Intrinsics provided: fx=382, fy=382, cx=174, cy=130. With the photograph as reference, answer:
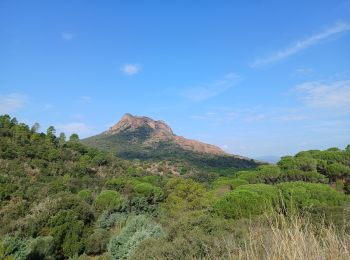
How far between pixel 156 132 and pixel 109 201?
8337 centimetres

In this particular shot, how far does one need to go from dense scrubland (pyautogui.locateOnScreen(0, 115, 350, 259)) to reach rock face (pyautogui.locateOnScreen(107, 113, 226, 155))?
5318cm

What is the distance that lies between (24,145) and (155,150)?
54.6 meters

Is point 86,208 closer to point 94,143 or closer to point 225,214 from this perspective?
point 225,214

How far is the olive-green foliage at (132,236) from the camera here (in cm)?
1864

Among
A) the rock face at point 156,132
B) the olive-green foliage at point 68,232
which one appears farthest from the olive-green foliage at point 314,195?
the rock face at point 156,132

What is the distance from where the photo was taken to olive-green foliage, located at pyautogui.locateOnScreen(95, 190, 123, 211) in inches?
1412

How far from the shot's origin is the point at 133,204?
127 ft

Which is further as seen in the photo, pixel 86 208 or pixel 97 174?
pixel 97 174

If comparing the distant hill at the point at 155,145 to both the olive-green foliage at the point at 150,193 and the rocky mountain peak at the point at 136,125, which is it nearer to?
the rocky mountain peak at the point at 136,125

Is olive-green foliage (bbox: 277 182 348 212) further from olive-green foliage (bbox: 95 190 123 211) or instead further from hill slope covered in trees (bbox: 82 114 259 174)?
hill slope covered in trees (bbox: 82 114 259 174)

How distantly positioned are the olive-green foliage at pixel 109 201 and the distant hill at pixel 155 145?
43.9 m

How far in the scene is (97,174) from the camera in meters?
50.5

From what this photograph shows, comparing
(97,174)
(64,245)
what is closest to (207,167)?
(97,174)

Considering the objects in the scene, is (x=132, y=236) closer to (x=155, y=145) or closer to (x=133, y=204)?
(x=133, y=204)
